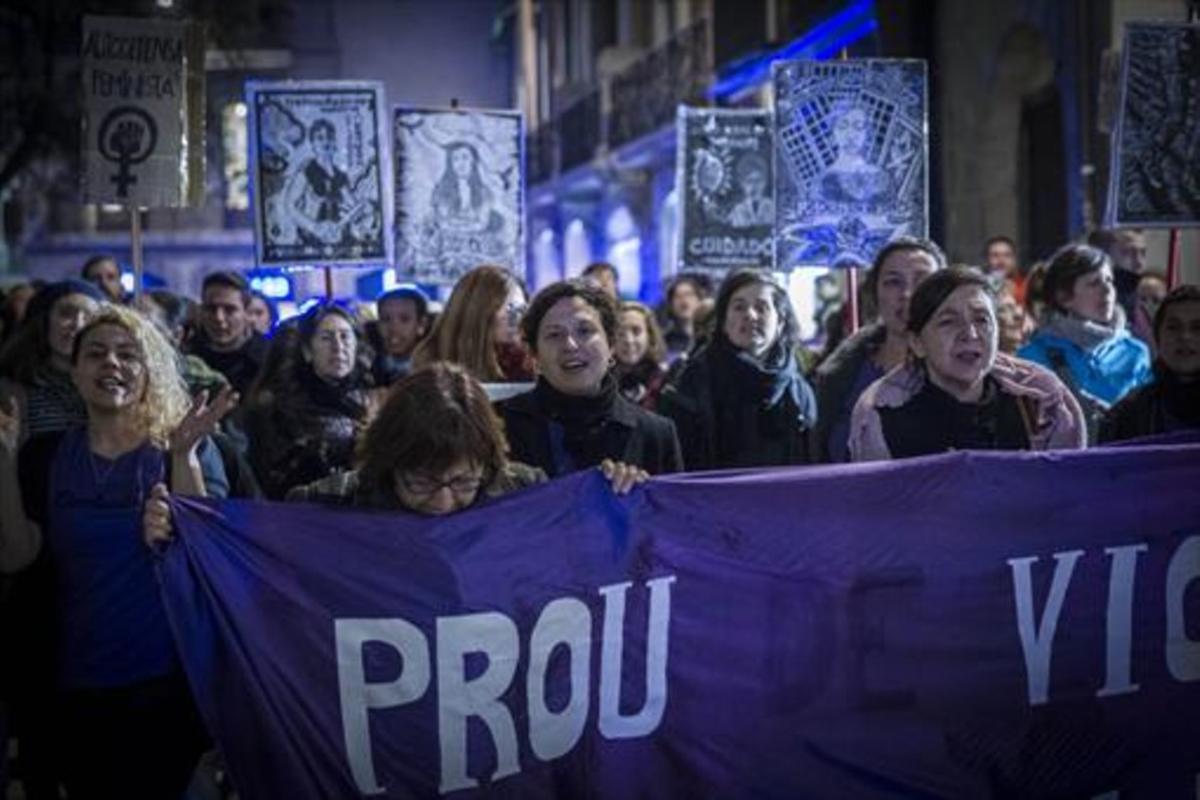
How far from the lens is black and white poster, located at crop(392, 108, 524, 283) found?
31.7ft

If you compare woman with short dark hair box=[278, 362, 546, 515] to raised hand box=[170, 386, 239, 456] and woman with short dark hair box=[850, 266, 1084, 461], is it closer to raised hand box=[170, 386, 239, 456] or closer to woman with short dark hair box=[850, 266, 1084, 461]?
raised hand box=[170, 386, 239, 456]

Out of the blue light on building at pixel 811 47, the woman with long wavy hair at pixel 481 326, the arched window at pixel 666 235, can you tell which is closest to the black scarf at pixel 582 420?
the woman with long wavy hair at pixel 481 326

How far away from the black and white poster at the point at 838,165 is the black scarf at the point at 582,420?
132 inches

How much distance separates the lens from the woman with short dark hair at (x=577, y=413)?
550 cm

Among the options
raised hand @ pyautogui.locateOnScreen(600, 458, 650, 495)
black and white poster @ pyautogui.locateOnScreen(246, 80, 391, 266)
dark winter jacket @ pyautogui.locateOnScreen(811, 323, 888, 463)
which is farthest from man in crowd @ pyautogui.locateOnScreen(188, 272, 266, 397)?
raised hand @ pyautogui.locateOnScreen(600, 458, 650, 495)

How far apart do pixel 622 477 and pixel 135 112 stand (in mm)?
4639

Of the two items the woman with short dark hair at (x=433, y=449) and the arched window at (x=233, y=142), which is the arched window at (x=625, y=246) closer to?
the arched window at (x=233, y=142)

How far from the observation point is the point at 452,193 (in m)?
9.69

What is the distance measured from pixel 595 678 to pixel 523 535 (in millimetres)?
423

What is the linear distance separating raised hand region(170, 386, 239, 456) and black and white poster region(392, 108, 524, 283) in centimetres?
466

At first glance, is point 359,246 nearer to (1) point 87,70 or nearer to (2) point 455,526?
(1) point 87,70

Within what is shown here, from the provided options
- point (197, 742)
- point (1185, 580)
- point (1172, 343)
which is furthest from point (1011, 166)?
point (197, 742)

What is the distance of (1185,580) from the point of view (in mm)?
5367

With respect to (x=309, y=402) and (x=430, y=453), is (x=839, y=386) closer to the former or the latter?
(x=309, y=402)
